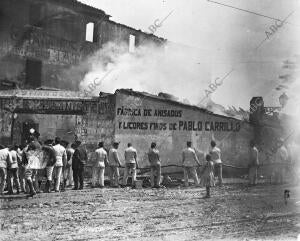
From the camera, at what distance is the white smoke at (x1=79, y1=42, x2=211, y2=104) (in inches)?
1391

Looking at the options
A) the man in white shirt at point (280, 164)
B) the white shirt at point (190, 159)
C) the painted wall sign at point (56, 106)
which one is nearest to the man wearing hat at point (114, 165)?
the white shirt at point (190, 159)

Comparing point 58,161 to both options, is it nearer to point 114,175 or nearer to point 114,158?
point 114,158

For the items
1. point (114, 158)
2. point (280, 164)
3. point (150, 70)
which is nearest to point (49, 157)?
point (114, 158)

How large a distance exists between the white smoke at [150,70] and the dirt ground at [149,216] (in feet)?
61.0

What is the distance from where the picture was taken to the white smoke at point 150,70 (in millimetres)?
35344

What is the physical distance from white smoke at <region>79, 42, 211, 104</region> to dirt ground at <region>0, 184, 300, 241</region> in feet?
61.0

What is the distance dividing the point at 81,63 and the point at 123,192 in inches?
838

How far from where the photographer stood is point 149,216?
34.8 ft

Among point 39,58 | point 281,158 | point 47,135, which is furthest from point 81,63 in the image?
point 281,158

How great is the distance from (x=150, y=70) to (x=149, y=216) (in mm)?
29560

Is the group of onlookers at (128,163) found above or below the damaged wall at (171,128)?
below

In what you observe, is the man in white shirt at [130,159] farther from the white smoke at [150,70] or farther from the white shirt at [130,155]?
the white smoke at [150,70]

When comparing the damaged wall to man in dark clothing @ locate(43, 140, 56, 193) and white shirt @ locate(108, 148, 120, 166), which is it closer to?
white shirt @ locate(108, 148, 120, 166)

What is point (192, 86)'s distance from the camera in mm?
45594
